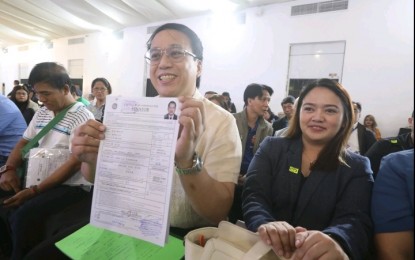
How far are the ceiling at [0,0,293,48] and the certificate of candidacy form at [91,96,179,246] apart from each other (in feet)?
22.5

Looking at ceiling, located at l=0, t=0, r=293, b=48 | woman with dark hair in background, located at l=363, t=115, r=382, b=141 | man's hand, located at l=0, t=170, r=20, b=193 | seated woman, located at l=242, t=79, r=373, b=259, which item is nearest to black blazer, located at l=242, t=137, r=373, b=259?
seated woman, located at l=242, t=79, r=373, b=259

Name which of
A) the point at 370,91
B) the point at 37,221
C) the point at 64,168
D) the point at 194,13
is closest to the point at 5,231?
the point at 37,221

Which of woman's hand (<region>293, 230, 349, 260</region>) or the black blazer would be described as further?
the black blazer

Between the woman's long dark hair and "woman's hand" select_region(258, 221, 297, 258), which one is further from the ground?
the woman's long dark hair

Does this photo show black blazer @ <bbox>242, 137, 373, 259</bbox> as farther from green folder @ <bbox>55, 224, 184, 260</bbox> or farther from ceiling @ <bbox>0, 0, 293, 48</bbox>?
ceiling @ <bbox>0, 0, 293, 48</bbox>

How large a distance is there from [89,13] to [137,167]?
9.64 meters

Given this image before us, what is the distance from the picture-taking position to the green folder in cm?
97

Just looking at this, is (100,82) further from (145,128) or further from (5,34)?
A: (5,34)

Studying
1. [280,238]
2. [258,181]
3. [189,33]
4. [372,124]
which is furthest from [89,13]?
[280,238]

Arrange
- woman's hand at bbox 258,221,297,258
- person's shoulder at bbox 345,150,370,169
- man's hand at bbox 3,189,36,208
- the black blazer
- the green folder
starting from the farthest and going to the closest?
man's hand at bbox 3,189,36,208
person's shoulder at bbox 345,150,370,169
the black blazer
the green folder
woman's hand at bbox 258,221,297,258

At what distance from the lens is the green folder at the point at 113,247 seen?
967 millimetres

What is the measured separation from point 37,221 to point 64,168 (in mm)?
338

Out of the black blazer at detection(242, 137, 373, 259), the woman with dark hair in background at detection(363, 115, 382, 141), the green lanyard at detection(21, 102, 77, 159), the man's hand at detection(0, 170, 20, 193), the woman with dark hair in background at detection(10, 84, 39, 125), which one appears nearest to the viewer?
the black blazer at detection(242, 137, 373, 259)

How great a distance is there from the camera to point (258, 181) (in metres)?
1.30
